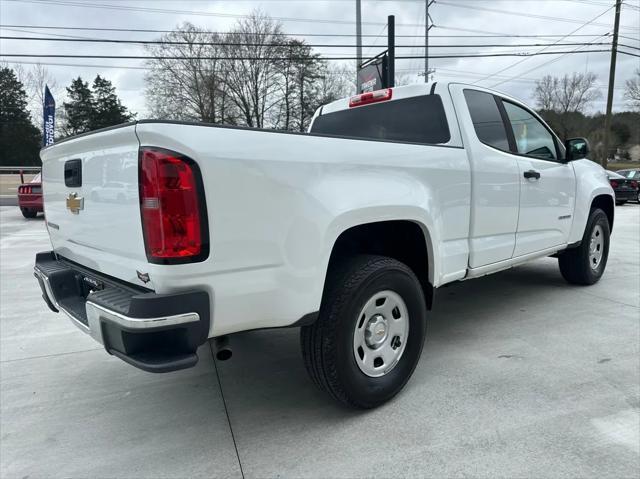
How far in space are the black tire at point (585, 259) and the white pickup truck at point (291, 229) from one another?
5.72ft

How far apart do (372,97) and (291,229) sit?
2215mm

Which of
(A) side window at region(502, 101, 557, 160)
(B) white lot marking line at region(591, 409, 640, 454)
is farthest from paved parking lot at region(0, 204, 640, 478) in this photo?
(A) side window at region(502, 101, 557, 160)

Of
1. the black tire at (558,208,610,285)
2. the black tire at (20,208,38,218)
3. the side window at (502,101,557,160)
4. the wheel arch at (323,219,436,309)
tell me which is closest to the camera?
the wheel arch at (323,219,436,309)

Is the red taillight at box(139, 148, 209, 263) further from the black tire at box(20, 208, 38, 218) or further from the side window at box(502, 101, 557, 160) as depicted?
the black tire at box(20, 208, 38, 218)

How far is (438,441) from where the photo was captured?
2391 millimetres

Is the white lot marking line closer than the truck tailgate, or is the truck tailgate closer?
the truck tailgate

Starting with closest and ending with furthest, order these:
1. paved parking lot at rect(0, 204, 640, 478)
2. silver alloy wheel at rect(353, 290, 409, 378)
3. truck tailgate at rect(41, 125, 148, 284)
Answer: truck tailgate at rect(41, 125, 148, 284), paved parking lot at rect(0, 204, 640, 478), silver alloy wheel at rect(353, 290, 409, 378)

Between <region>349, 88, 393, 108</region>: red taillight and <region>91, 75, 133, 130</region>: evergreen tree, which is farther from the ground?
<region>91, 75, 133, 130</region>: evergreen tree

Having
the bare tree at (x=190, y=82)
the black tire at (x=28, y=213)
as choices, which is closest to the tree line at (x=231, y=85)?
the bare tree at (x=190, y=82)

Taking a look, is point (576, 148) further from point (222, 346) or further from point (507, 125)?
point (222, 346)

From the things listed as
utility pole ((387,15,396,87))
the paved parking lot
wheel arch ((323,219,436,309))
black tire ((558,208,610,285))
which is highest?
utility pole ((387,15,396,87))

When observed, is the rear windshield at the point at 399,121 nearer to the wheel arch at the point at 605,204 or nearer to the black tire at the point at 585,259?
the black tire at the point at 585,259

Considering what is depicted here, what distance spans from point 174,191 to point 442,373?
2.26m

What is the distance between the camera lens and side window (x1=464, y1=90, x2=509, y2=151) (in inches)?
140
